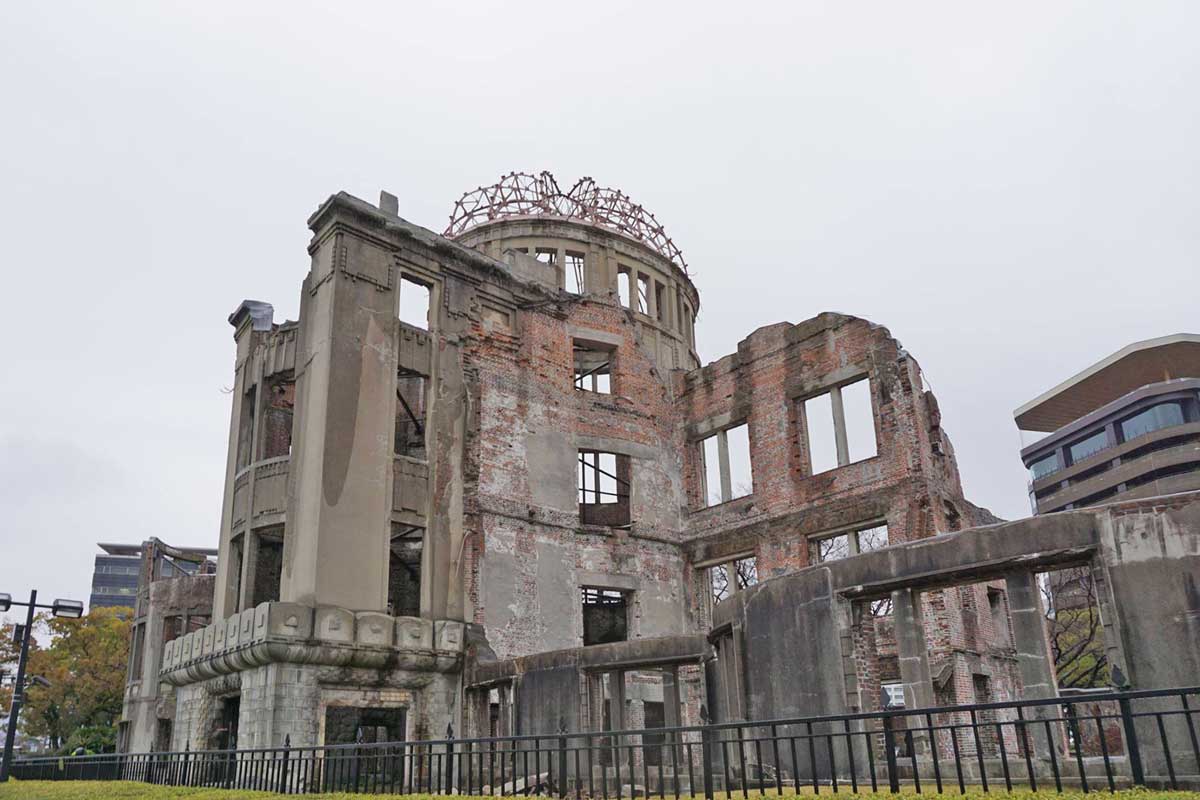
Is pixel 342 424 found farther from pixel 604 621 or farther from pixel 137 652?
pixel 137 652

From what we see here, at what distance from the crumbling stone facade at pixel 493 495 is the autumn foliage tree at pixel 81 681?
23.0 meters

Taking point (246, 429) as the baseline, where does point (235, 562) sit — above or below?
below

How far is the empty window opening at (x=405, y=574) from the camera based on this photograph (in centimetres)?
2383

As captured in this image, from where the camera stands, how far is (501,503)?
2281cm

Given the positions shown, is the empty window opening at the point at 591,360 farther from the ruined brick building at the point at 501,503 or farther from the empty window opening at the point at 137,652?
the empty window opening at the point at 137,652

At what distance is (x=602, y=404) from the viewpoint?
2591 cm

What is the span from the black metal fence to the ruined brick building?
192 cm

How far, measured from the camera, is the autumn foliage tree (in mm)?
41562

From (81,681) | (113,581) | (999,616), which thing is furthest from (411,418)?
(113,581)

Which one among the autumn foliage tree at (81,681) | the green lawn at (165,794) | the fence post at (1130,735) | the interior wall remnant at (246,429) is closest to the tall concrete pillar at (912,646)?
the green lawn at (165,794)

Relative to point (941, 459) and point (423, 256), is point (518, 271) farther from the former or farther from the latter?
point (941, 459)

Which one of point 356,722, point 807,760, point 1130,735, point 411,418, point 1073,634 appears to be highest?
point 411,418

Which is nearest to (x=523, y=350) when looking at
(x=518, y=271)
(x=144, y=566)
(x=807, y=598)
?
(x=518, y=271)

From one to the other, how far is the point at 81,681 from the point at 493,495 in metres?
28.9
